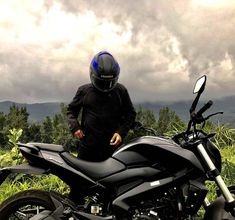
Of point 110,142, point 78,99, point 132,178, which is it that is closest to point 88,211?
point 132,178

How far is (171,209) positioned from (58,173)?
958mm

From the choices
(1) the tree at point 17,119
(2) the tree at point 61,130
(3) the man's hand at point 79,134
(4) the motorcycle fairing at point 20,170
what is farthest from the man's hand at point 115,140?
(1) the tree at point 17,119

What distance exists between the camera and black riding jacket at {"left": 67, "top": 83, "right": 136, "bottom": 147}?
461 centimetres

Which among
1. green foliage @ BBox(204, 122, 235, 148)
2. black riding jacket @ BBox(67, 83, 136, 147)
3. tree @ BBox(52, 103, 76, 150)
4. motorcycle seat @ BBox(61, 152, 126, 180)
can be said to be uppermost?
tree @ BBox(52, 103, 76, 150)

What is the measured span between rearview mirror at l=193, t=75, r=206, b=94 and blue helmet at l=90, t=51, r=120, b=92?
93 centimetres

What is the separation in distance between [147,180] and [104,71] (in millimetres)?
1137

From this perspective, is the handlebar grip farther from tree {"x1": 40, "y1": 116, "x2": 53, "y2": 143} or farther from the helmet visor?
tree {"x1": 40, "y1": 116, "x2": 53, "y2": 143}

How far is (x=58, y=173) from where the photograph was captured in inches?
146

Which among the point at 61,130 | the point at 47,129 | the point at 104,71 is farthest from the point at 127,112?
the point at 47,129

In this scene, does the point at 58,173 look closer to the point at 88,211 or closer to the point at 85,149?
the point at 88,211

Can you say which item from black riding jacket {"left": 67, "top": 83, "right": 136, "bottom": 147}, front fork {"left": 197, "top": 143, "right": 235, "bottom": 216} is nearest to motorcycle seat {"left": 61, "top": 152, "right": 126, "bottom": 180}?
front fork {"left": 197, "top": 143, "right": 235, "bottom": 216}

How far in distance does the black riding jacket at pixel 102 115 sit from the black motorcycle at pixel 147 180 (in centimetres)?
91

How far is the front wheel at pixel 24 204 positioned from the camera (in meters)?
3.74

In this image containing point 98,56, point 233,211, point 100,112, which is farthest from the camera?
point 100,112
